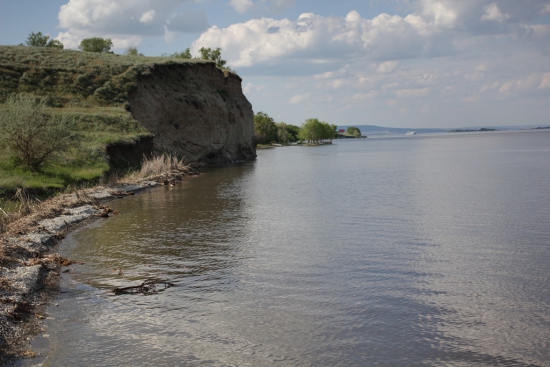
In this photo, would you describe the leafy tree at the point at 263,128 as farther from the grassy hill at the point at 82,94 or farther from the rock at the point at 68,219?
the rock at the point at 68,219

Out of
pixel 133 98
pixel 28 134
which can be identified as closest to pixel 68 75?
pixel 133 98

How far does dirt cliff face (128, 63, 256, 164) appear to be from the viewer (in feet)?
173

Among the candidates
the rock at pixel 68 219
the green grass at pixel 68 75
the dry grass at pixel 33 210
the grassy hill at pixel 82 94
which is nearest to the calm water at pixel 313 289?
the rock at pixel 68 219

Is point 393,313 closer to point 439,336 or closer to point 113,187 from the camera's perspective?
point 439,336

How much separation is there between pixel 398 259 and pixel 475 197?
13.8 meters

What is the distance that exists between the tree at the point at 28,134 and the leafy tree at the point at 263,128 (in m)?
117

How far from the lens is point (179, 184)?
118 ft

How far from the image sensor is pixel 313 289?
437 inches

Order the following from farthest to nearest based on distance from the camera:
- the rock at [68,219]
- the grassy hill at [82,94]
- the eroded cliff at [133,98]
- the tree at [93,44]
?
the tree at [93,44]
the eroded cliff at [133,98]
the grassy hill at [82,94]
the rock at [68,219]

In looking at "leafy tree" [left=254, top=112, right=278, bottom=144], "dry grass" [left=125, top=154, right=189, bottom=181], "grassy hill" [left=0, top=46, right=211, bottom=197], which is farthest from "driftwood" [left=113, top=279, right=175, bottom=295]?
"leafy tree" [left=254, top=112, right=278, bottom=144]

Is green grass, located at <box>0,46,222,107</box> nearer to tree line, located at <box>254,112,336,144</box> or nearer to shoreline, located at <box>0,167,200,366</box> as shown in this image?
shoreline, located at <box>0,167,200,366</box>

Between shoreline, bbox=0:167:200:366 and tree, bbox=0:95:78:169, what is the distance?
16.8 feet

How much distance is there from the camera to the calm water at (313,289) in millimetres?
8039

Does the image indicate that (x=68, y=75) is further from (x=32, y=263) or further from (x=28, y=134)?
(x=32, y=263)
